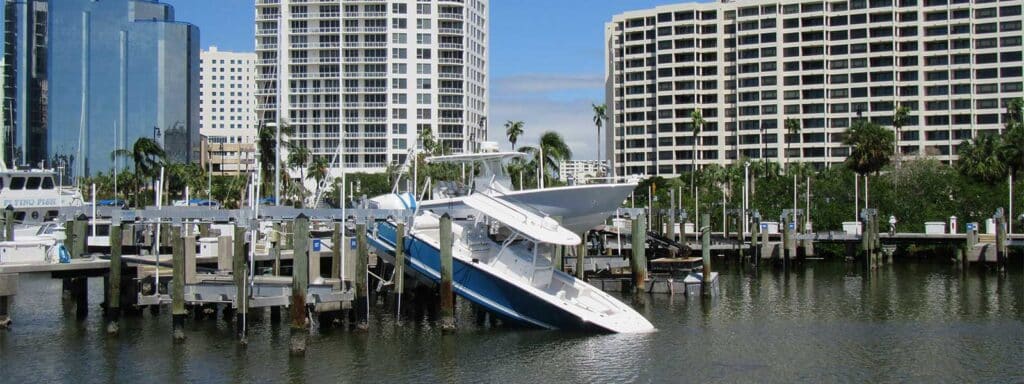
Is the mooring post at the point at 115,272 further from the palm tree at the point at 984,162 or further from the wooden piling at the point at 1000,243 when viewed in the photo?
the palm tree at the point at 984,162

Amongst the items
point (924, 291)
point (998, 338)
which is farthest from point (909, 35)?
point (998, 338)

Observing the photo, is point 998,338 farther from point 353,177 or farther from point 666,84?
point 666,84

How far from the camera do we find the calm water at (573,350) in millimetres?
31859

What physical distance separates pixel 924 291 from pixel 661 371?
2742cm

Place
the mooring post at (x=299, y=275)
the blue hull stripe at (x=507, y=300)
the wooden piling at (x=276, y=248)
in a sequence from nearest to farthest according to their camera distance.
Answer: the mooring post at (x=299, y=275) < the blue hull stripe at (x=507, y=300) < the wooden piling at (x=276, y=248)

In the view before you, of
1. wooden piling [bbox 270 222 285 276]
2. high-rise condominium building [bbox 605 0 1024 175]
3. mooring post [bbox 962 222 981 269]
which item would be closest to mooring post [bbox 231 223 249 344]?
wooden piling [bbox 270 222 285 276]

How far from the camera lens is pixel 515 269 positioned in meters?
39.1

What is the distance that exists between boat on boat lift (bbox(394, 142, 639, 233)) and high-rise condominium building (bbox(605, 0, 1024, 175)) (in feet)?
351

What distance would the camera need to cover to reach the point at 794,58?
153500 mm

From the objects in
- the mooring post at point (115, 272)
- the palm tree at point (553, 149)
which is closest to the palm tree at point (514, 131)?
the palm tree at point (553, 149)

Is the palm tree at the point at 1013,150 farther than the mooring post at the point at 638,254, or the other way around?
the palm tree at the point at 1013,150

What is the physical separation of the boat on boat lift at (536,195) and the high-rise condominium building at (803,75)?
351 ft

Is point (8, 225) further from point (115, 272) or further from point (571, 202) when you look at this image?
point (571, 202)

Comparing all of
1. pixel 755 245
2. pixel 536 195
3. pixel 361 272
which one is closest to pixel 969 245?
pixel 755 245
